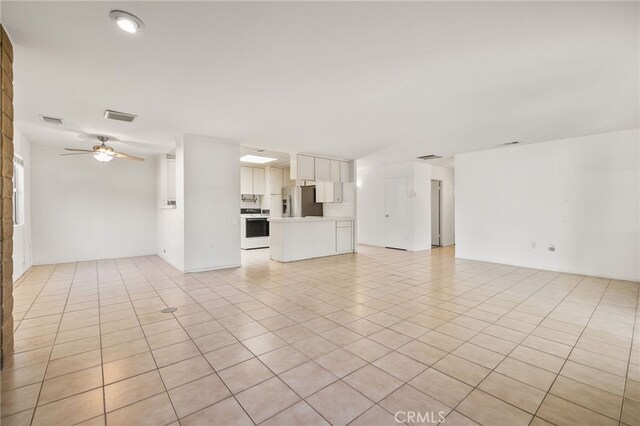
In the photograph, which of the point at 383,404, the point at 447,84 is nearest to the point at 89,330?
the point at 383,404

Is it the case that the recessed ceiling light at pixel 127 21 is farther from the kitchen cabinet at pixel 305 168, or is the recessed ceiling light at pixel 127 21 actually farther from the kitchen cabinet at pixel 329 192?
the kitchen cabinet at pixel 329 192

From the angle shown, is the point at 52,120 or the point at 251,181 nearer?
the point at 52,120

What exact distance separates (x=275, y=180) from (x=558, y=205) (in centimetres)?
741

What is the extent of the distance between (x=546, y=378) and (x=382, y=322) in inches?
55.2

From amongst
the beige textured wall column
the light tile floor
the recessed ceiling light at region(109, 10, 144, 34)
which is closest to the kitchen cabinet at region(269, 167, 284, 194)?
the light tile floor

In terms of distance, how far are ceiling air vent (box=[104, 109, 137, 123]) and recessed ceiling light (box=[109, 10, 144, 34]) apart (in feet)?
7.46

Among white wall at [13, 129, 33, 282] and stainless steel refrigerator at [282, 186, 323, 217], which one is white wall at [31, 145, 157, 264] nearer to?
white wall at [13, 129, 33, 282]

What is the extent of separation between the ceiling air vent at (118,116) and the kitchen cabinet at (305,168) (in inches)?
137

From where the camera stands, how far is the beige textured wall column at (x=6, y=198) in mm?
2115

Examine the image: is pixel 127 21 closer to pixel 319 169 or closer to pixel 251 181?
pixel 319 169

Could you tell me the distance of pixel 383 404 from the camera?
1.75 m

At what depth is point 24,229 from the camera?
545 cm

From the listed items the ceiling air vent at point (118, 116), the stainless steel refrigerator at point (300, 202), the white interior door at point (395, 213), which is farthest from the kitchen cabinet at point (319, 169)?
the ceiling air vent at point (118, 116)

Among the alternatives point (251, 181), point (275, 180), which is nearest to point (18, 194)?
point (251, 181)
